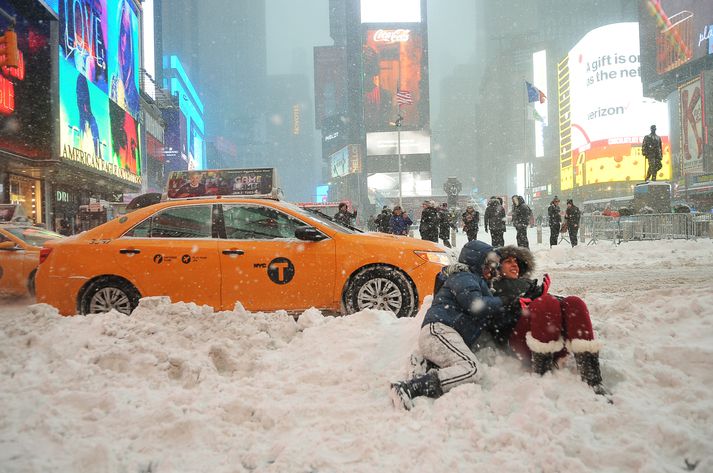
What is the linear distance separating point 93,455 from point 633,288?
25.7 ft

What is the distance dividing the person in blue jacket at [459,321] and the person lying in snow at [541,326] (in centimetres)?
8

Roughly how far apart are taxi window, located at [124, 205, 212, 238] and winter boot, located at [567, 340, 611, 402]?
161 inches

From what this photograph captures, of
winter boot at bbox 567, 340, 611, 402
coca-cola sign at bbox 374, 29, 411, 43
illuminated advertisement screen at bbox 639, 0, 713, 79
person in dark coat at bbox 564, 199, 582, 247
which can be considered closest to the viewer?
winter boot at bbox 567, 340, 611, 402

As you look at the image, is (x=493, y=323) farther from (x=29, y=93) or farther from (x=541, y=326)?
(x=29, y=93)

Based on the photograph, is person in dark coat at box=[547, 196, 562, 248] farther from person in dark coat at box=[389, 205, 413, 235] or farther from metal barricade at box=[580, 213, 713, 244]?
person in dark coat at box=[389, 205, 413, 235]

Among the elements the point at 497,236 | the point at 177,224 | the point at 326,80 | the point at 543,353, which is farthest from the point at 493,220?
the point at 326,80

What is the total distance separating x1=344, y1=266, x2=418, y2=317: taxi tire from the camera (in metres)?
5.46

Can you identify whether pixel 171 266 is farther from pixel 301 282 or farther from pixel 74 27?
pixel 74 27

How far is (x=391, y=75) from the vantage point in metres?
86.3

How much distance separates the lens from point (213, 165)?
156 meters

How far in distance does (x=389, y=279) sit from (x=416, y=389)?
2451mm

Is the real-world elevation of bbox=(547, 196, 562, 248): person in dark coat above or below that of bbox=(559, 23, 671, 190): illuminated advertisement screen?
below

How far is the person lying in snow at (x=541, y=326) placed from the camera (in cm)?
302

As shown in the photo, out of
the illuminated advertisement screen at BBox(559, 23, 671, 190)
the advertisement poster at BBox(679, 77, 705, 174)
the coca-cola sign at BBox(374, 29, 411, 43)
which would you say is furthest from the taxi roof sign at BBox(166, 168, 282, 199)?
the coca-cola sign at BBox(374, 29, 411, 43)
